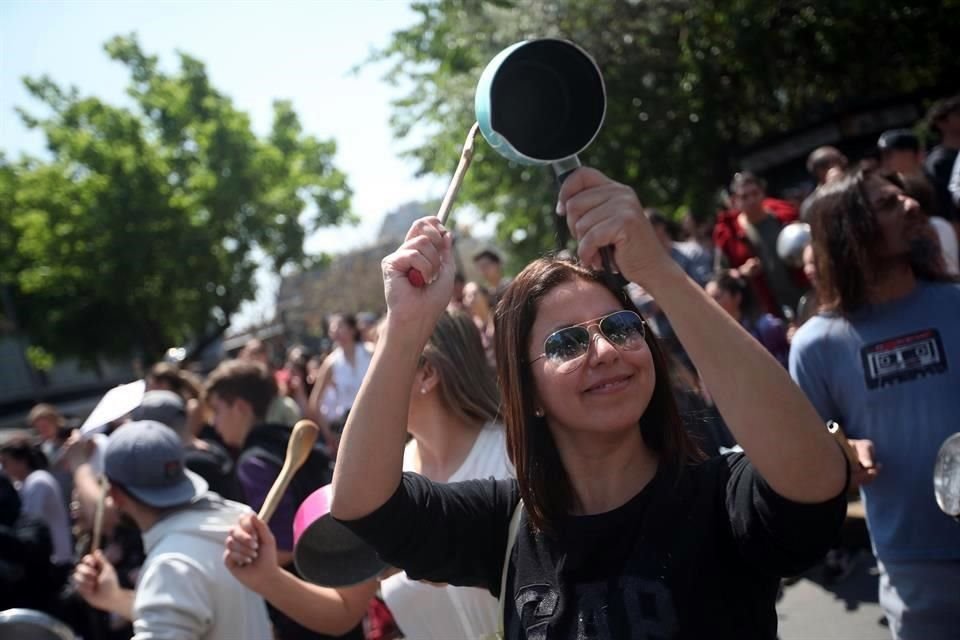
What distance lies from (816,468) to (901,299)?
1.60 metres

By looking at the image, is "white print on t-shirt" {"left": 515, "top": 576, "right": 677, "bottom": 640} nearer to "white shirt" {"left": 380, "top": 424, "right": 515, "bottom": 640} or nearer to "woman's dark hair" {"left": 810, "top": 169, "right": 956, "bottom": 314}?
"white shirt" {"left": 380, "top": 424, "right": 515, "bottom": 640}

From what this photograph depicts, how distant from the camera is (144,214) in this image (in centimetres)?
3069

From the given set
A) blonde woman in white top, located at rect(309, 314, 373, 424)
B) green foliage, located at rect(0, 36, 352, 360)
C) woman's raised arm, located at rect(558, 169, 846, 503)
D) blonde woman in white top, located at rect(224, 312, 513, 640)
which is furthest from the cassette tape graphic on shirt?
green foliage, located at rect(0, 36, 352, 360)

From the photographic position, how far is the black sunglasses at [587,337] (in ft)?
6.01

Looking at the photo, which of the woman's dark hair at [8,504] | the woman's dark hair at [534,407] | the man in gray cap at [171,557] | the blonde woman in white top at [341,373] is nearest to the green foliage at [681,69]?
the blonde woman in white top at [341,373]

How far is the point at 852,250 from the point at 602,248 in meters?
1.45

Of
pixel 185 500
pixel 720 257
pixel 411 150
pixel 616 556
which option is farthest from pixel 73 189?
pixel 616 556

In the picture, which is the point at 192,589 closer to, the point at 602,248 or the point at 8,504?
the point at 602,248

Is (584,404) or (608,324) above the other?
(608,324)

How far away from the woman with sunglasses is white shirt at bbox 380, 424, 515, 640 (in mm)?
549

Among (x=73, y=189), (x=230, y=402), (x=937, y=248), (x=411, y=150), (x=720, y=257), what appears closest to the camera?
(x=937, y=248)

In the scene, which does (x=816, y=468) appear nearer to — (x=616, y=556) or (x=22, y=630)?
(x=616, y=556)

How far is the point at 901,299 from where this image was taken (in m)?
2.92

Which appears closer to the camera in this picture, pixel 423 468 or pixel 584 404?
pixel 584 404
